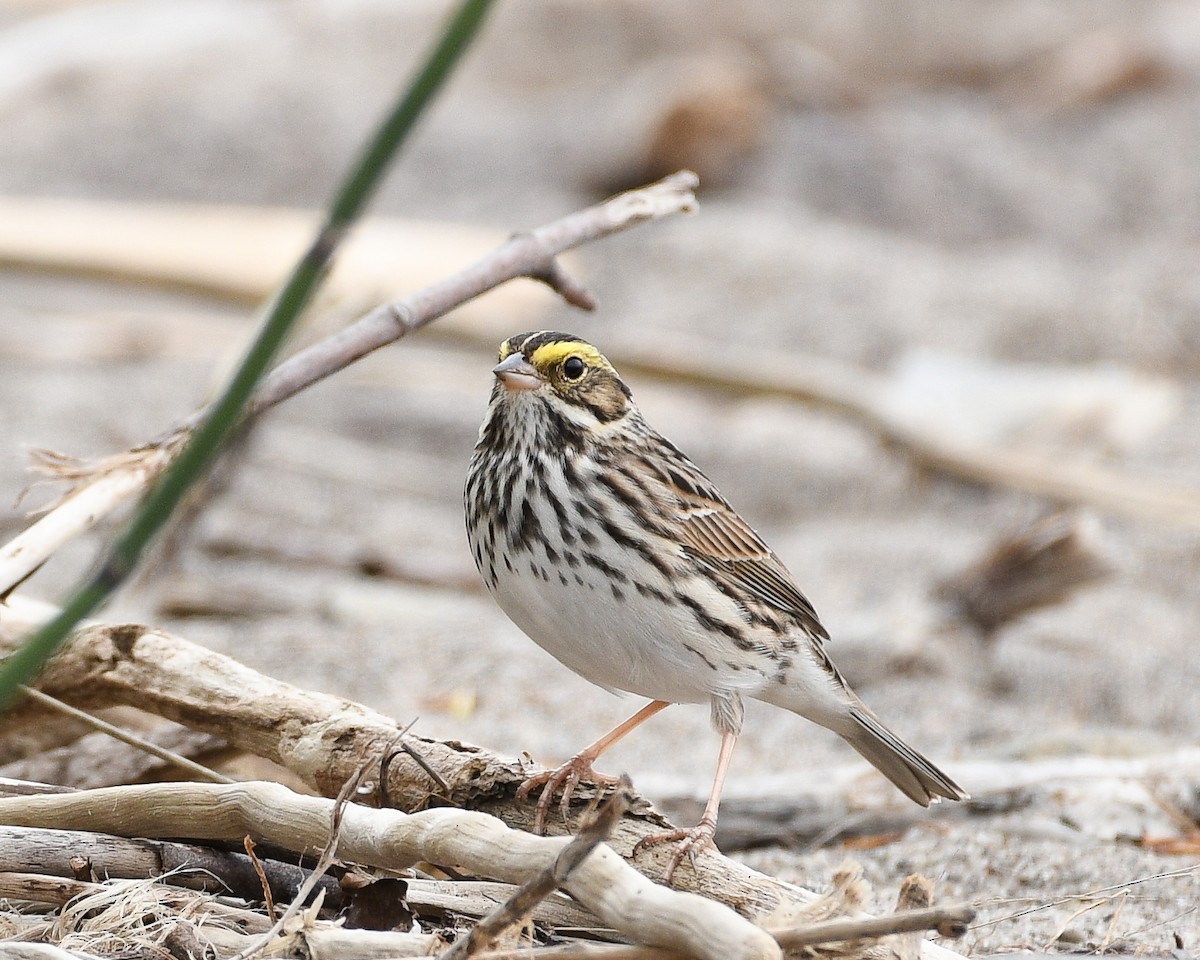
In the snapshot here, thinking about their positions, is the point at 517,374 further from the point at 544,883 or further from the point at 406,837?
the point at 544,883

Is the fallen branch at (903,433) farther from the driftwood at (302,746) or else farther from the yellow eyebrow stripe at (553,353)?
the driftwood at (302,746)

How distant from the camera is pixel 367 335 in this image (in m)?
3.46

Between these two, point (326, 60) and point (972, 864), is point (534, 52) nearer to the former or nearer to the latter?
point (326, 60)

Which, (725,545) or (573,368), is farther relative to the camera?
(725,545)

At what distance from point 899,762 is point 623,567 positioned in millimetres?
964

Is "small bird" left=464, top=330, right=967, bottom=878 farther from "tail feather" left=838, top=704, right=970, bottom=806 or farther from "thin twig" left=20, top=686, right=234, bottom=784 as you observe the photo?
"thin twig" left=20, top=686, right=234, bottom=784

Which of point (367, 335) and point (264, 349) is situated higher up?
point (367, 335)

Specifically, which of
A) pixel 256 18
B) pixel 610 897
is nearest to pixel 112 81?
pixel 256 18

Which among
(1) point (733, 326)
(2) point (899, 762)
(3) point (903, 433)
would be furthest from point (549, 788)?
(1) point (733, 326)

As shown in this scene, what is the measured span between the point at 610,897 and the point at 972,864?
1.60 metres

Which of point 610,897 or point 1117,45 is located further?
point 1117,45

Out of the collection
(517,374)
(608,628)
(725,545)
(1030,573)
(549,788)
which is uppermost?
(1030,573)

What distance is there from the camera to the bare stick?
3193mm

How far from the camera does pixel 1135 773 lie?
3.96 m
